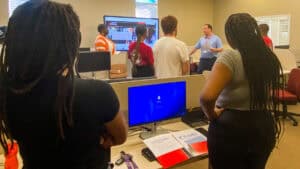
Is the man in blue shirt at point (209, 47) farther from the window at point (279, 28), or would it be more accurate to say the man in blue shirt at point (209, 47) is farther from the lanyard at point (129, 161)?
the lanyard at point (129, 161)

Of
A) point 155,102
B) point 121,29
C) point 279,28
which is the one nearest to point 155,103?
point 155,102

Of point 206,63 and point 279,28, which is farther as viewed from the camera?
point 279,28

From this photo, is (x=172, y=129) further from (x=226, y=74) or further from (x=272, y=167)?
(x=272, y=167)

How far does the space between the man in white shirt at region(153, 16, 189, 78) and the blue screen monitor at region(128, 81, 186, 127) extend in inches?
50.5

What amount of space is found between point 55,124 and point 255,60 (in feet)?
3.38

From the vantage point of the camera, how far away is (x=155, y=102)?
196cm

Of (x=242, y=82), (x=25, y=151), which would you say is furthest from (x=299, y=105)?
(x=25, y=151)

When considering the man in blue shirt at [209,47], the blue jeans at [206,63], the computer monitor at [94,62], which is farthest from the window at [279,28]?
the computer monitor at [94,62]

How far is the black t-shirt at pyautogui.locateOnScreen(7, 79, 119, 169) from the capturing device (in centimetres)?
83

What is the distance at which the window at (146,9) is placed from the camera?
7.76 meters

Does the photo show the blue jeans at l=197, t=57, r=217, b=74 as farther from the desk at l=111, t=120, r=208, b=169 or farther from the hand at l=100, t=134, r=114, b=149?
the hand at l=100, t=134, r=114, b=149

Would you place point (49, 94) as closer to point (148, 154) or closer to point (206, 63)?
point (148, 154)

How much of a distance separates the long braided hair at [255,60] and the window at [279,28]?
609 centimetres

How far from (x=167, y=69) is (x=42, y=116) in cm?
260
